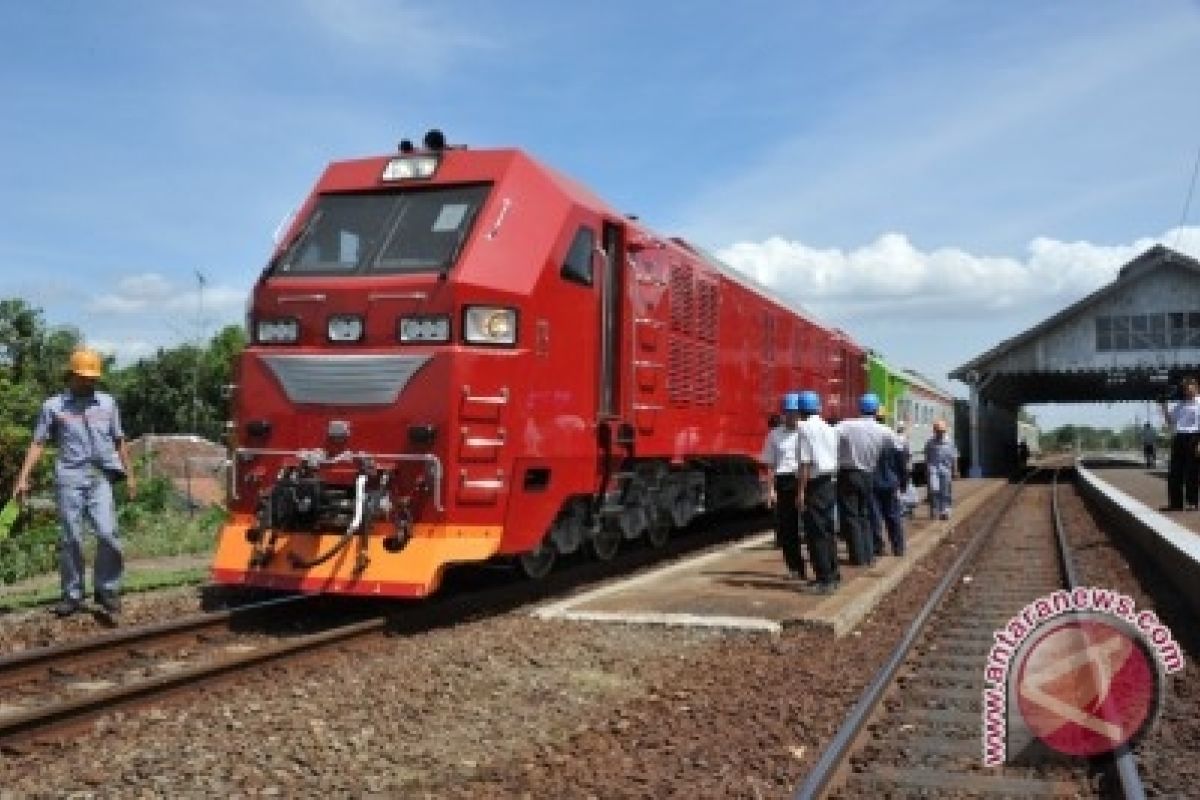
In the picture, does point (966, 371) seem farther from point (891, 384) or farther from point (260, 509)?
point (260, 509)

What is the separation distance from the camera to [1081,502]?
2803 centimetres

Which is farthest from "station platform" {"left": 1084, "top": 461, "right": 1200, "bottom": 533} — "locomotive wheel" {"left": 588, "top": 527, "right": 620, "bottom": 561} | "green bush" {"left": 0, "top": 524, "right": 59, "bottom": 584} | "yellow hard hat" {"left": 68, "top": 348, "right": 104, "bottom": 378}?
"green bush" {"left": 0, "top": 524, "right": 59, "bottom": 584}

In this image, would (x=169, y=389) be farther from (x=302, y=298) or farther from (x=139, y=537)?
(x=302, y=298)

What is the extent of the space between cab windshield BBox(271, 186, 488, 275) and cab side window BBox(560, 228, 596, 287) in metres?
0.83

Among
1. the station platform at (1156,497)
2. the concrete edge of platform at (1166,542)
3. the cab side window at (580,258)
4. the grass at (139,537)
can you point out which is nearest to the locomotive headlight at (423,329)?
the cab side window at (580,258)

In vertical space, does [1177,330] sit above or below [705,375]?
above

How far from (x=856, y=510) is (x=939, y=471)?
763 cm

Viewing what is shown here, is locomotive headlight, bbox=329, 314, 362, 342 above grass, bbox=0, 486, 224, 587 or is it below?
above

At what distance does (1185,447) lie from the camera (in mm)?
15328

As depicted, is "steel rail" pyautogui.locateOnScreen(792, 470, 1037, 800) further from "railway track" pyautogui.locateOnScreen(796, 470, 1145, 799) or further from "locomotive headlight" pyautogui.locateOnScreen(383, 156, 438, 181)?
"locomotive headlight" pyautogui.locateOnScreen(383, 156, 438, 181)

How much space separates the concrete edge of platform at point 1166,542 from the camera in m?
9.99

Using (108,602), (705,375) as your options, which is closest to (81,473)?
(108,602)

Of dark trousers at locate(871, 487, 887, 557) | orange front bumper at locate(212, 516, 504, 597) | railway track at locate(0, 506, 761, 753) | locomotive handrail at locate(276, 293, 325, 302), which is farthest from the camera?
dark trousers at locate(871, 487, 887, 557)
